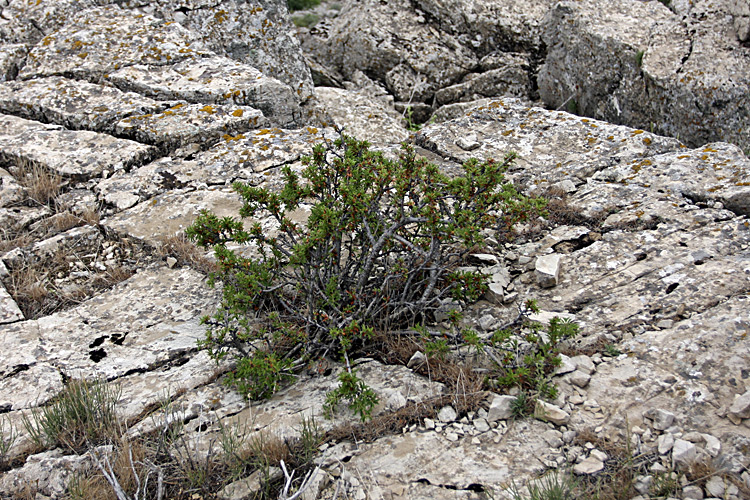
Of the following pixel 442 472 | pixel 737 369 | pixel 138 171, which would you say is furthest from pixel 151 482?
pixel 138 171

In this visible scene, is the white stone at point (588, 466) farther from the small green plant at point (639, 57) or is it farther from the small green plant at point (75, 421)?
the small green plant at point (639, 57)

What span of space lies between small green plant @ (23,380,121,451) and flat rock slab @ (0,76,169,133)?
3.00 m

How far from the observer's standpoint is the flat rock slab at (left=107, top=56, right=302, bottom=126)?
5.15 meters

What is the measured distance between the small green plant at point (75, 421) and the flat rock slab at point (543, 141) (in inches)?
132

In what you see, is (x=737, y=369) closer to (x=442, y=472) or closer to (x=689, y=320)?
(x=689, y=320)

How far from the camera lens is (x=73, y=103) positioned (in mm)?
4934

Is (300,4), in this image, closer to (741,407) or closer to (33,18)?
(33,18)

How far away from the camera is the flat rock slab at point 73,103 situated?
4.80m

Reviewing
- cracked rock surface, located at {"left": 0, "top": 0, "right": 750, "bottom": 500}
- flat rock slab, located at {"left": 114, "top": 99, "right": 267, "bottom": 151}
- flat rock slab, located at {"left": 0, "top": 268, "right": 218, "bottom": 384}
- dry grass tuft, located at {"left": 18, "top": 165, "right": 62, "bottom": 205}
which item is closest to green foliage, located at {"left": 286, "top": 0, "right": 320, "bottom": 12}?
cracked rock surface, located at {"left": 0, "top": 0, "right": 750, "bottom": 500}

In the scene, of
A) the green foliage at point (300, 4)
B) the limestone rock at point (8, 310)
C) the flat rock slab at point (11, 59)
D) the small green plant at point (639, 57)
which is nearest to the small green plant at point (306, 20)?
the green foliage at point (300, 4)

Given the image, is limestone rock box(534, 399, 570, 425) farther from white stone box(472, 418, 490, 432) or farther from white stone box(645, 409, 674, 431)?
white stone box(645, 409, 674, 431)

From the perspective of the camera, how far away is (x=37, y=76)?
5.22m

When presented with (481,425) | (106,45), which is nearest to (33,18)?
(106,45)

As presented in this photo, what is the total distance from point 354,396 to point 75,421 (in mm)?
1281
